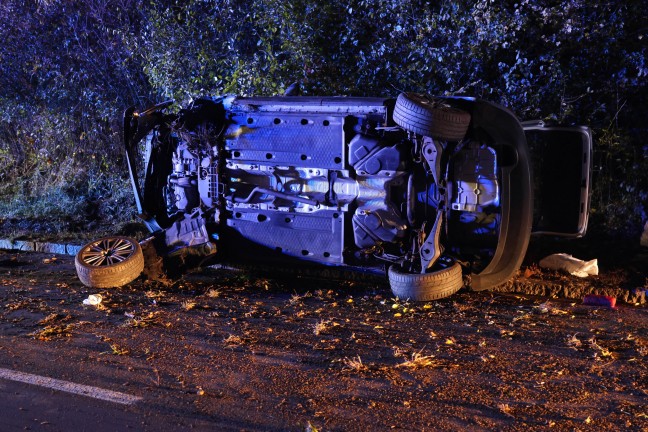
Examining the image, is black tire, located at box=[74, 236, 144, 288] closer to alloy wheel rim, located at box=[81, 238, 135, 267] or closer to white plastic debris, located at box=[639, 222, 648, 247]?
alloy wheel rim, located at box=[81, 238, 135, 267]

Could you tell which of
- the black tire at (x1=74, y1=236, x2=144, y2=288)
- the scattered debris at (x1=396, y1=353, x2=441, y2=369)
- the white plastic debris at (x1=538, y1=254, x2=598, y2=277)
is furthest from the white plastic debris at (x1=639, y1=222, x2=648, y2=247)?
the black tire at (x1=74, y1=236, x2=144, y2=288)

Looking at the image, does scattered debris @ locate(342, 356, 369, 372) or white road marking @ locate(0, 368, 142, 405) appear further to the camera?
scattered debris @ locate(342, 356, 369, 372)

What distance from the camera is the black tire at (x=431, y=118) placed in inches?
202

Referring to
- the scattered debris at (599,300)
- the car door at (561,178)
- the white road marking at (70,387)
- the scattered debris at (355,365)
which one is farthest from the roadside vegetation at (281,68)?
the white road marking at (70,387)

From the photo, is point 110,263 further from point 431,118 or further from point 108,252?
point 431,118

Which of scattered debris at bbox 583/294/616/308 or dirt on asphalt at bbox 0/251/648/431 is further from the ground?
scattered debris at bbox 583/294/616/308

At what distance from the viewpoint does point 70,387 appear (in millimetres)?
4082

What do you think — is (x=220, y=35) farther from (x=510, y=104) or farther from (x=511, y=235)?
(x=511, y=235)

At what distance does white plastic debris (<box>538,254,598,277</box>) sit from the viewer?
647 cm

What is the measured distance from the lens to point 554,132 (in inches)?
234

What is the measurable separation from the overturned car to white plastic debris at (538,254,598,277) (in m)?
0.78

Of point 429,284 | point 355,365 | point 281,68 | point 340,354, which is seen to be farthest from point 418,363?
point 281,68

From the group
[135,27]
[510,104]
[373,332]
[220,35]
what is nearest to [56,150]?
[135,27]

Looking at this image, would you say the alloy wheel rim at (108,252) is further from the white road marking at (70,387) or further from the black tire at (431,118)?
the black tire at (431,118)
